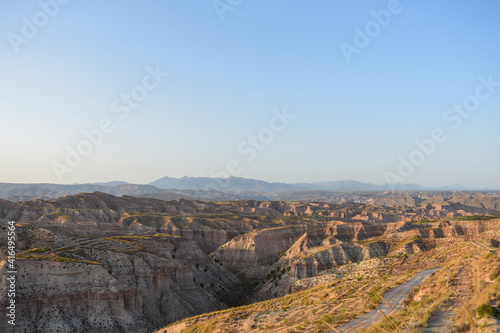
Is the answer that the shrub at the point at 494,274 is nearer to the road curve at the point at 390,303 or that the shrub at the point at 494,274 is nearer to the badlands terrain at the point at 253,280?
the badlands terrain at the point at 253,280

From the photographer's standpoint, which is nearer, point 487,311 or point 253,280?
point 487,311

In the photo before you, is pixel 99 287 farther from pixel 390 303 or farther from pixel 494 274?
pixel 494 274

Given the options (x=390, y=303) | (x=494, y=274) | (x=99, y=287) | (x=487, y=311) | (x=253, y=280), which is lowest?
(x=253, y=280)

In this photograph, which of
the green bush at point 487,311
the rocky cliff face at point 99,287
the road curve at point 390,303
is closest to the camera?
the green bush at point 487,311

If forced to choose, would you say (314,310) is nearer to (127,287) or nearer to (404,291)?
(404,291)

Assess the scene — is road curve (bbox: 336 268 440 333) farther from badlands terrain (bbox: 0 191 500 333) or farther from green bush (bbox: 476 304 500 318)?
green bush (bbox: 476 304 500 318)

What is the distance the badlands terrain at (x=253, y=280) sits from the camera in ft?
70.4

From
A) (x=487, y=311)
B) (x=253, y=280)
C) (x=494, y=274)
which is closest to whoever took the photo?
(x=487, y=311)

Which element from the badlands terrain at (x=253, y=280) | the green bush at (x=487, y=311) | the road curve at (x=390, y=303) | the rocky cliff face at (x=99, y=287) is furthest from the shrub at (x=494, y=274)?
the rocky cliff face at (x=99, y=287)

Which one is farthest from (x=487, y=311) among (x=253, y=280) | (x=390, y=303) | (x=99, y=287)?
(x=253, y=280)

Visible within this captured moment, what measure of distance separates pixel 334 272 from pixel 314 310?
1174 inches

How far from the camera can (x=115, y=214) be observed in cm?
11712

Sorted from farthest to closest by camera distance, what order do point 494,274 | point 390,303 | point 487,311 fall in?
point 390,303, point 494,274, point 487,311

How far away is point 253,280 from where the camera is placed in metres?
75.5
